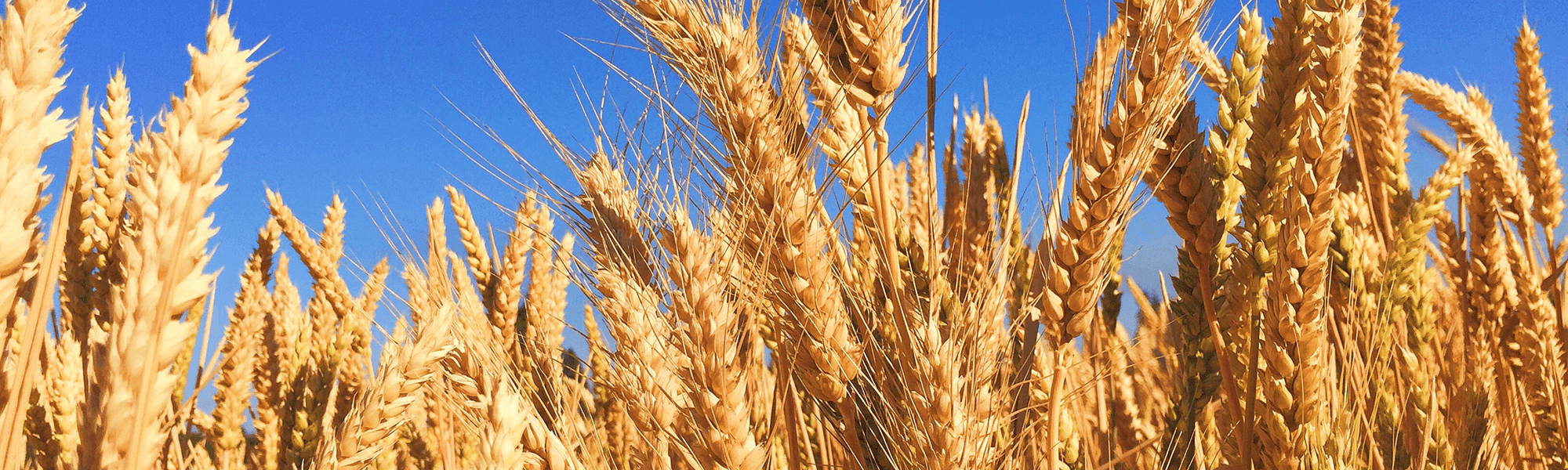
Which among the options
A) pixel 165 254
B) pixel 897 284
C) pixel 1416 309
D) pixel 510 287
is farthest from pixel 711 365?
pixel 510 287

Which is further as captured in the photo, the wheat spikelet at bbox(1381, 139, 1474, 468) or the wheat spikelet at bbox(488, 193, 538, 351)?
the wheat spikelet at bbox(488, 193, 538, 351)

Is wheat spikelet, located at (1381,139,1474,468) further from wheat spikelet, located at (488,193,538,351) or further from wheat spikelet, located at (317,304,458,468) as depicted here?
wheat spikelet, located at (488,193,538,351)

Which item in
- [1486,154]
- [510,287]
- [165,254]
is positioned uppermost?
[510,287]

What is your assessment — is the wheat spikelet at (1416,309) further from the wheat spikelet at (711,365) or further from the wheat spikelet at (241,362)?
the wheat spikelet at (241,362)

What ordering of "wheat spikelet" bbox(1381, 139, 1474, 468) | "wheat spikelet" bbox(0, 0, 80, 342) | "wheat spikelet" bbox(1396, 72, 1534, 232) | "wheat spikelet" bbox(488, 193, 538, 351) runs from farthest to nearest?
1. "wheat spikelet" bbox(488, 193, 538, 351)
2. "wheat spikelet" bbox(1396, 72, 1534, 232)
3. "wheat spikelet" bbox(1381, 139, 1474, 468)
4. "wheat spikelet" bbox(0, 0, 80, 342)

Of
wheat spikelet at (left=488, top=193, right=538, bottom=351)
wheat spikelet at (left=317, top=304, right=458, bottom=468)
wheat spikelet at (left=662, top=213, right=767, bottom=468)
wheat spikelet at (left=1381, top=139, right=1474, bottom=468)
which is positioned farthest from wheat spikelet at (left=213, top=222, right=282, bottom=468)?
wheat spikelet at (left=1381, top=139, right=1474, bottom=468)

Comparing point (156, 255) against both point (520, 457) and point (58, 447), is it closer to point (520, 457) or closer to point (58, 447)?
point (520, 457)

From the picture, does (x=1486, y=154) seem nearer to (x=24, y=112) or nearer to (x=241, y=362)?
(x=24, y=112)

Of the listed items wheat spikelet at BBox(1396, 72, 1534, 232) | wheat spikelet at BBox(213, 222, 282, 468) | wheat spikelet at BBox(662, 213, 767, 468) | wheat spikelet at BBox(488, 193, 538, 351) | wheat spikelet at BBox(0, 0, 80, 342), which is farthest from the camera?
wheat spikelet at BBox(213, 222, 282, 468)

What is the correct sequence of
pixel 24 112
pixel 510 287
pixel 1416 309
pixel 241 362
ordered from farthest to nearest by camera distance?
pixel 241 362 → pixel 510 287 → pixel 1416 309 → pixel 24 112

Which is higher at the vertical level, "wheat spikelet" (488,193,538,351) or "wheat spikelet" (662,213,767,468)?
"wheat spikelet" (488,193,538,351)

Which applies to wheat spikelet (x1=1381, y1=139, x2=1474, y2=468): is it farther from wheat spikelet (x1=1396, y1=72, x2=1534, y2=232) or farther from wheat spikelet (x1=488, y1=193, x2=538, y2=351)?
wheat spikelet (x1=488, y1=193, x2=538, y2=351)

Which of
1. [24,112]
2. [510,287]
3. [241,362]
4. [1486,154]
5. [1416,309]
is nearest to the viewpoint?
[24,112]

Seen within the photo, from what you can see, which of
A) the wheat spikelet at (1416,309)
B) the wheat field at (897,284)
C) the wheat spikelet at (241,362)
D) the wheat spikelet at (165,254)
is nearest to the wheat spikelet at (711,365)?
the wheat field at (897,284)
